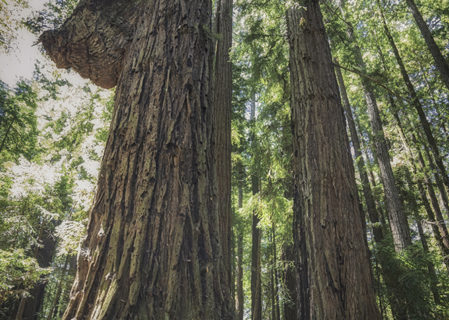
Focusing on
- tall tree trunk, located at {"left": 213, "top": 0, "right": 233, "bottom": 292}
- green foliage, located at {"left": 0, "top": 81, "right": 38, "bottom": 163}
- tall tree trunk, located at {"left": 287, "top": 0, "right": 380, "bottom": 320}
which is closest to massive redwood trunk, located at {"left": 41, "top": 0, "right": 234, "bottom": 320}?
tall tree trunk, located at {"left": 213, "top": 0, "right": 233, "bottom": 292}

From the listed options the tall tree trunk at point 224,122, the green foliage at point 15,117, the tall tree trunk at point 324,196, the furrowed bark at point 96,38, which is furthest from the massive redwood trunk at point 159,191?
the green foliage at point 15,117

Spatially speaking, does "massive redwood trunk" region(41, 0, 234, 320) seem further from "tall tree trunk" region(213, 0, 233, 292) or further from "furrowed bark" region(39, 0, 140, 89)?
"tall tree trunk" region(213, 0, 233, 292)

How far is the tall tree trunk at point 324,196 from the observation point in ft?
9.07

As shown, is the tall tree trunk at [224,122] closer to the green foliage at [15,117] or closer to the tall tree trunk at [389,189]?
the tall tree trunk at [389,189]

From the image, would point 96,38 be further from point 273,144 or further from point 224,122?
point 273,144

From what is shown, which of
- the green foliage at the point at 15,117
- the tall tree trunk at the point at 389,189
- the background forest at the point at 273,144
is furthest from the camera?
the green foliage at the point at 15,117

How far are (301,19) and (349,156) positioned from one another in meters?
2.36

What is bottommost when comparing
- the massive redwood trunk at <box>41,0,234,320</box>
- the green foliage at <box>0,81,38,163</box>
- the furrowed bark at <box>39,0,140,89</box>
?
the massive redwood trunk at <box>41,0,234,320</box>

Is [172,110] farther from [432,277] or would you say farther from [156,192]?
[432,277]

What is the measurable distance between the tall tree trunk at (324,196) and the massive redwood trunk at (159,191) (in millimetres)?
1801

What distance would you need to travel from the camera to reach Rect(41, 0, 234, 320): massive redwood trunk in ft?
4.34

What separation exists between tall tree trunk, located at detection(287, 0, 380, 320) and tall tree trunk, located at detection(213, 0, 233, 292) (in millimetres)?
1006

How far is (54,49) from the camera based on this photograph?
7.82 feet

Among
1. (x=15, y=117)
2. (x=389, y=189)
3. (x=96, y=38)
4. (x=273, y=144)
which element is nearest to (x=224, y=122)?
(x=273, y=144)
